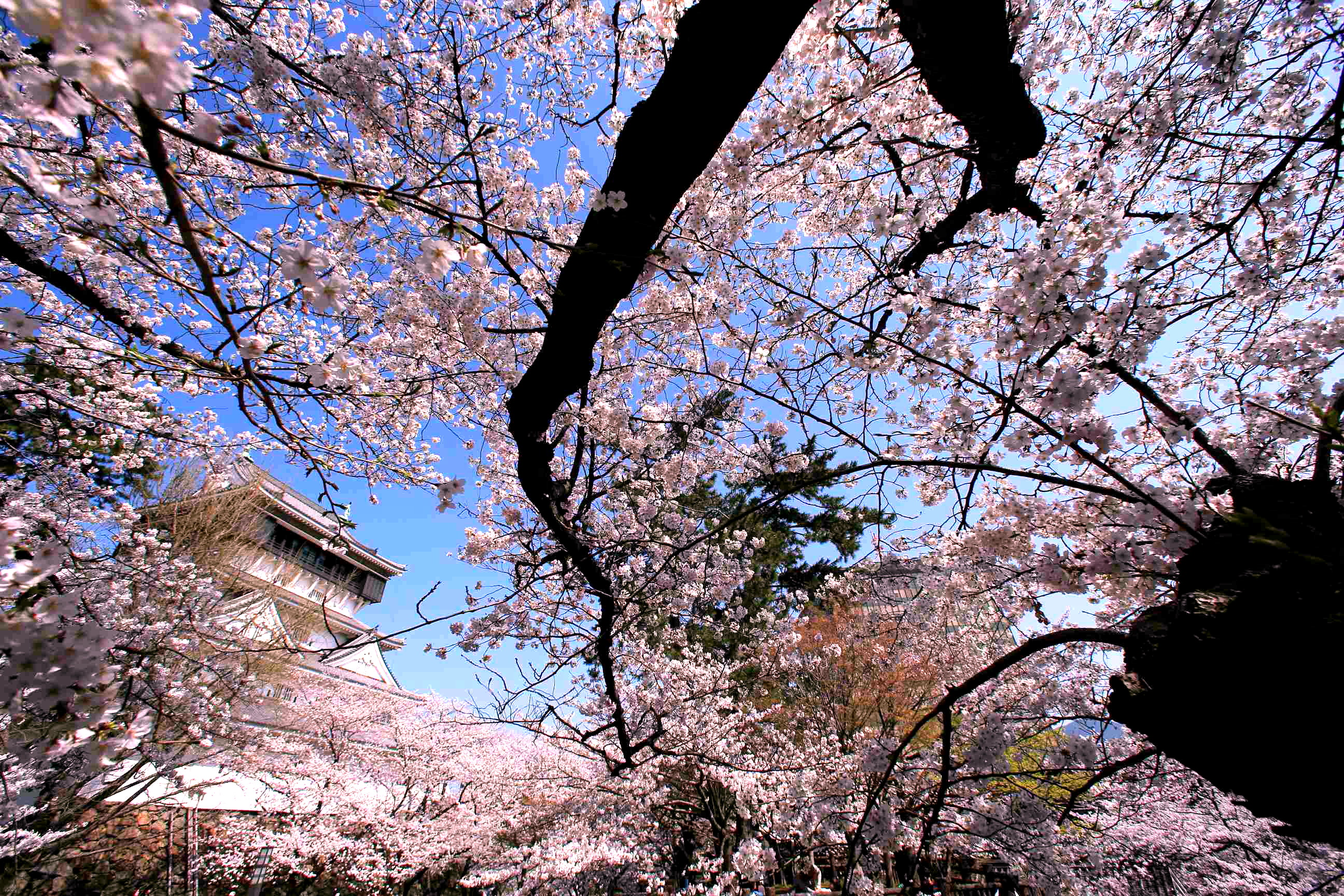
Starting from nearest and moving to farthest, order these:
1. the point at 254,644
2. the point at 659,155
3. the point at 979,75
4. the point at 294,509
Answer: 1. the point at 659,155
2. the point at 979,75
3. the point at 254,644
4. the point at 294,509

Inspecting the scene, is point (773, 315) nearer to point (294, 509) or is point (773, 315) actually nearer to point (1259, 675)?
point (1259, 675)

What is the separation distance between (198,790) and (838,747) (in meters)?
9.83

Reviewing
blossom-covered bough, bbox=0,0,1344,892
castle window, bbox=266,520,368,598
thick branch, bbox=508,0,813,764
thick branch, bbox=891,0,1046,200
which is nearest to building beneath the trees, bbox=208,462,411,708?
castle window, bbox=266,520,368,598

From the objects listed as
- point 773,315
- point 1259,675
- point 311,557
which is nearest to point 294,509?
point 311,557

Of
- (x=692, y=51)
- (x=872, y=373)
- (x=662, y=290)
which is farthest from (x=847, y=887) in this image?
(x=662, y=290)

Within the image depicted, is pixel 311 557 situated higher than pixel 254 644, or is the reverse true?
pixel 311 557

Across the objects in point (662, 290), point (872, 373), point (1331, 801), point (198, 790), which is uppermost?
point (662, 290)

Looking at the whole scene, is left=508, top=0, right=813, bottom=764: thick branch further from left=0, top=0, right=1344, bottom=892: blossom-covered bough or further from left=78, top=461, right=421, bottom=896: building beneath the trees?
left=78, top=461, right=421, bottom=896: building beneath the trees

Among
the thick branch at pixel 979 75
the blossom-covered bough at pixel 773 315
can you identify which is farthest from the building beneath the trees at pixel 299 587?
the thick branch at pixel 979 75

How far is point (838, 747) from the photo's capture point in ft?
27.8

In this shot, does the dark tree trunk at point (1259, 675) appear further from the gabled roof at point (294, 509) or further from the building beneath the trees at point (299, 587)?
the gabled roof at point (294, 509)

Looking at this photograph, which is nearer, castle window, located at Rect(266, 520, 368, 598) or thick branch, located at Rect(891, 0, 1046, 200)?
thick branch, located at Rect(891, 0, 1046, 200)

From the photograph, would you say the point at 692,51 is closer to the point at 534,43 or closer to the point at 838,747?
the point at 534,43

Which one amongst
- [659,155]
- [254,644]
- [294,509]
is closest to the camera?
[659,155]
